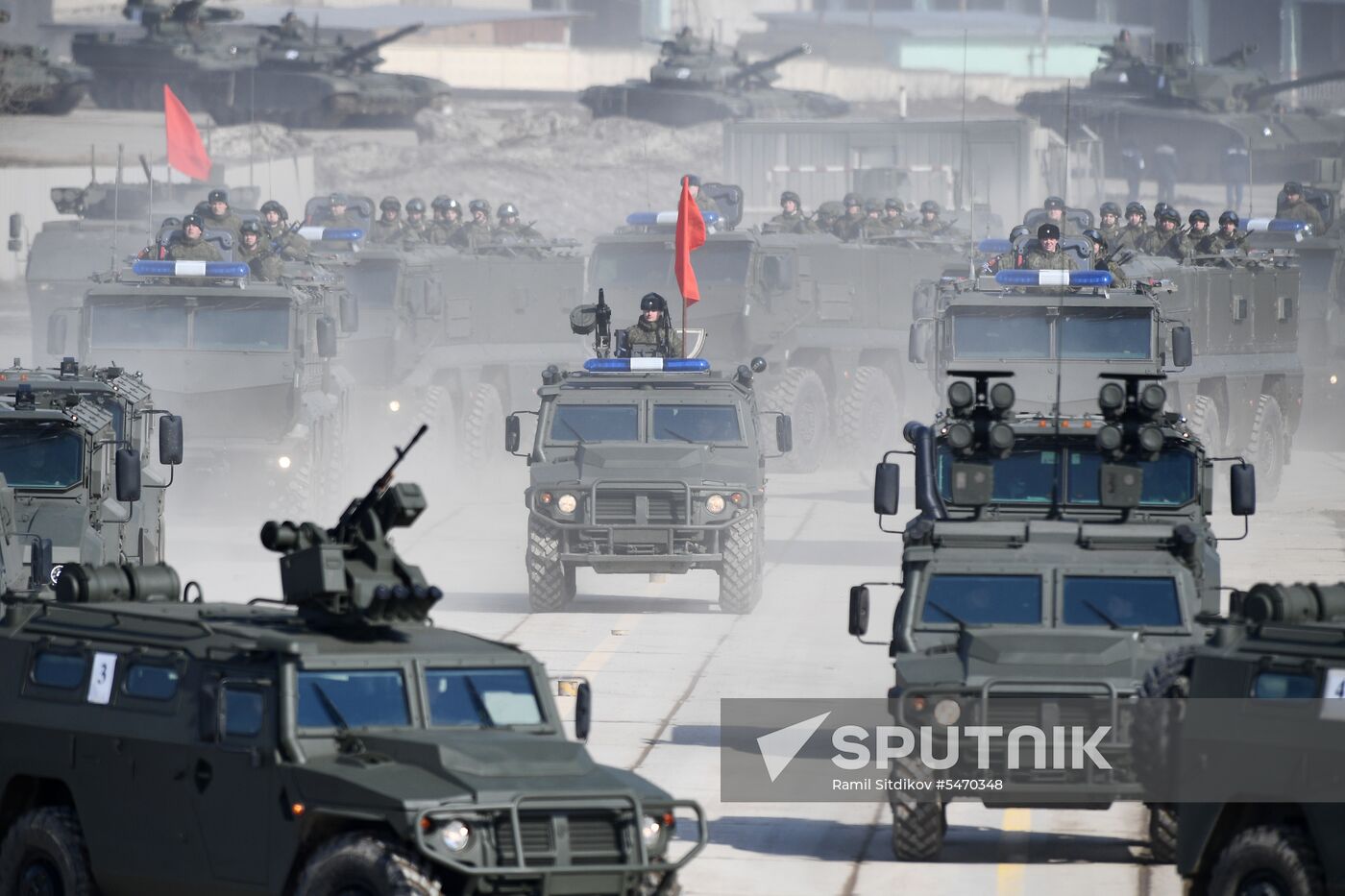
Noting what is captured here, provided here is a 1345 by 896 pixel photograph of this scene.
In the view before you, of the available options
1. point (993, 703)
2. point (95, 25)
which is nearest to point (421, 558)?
point (993, 703)

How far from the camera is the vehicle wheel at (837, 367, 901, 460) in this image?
32562 millimetres

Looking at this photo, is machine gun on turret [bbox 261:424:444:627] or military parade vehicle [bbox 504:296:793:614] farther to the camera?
military parade vehicle [bbox 504:296:793:614]

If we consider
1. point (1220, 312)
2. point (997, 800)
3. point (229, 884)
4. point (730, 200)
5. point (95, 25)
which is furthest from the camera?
point (95, 25)

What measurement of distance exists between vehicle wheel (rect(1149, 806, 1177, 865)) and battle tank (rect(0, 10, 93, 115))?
46.3 metres

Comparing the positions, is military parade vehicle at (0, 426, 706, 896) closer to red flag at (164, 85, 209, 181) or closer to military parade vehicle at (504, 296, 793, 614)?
military parade vehicle at (504, 296, 793, 614)

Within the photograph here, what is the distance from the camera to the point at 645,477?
2117cm

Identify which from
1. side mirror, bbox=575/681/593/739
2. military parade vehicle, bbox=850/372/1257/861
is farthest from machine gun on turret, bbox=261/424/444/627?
military parade vehicle, bbox=850/372/1257/861

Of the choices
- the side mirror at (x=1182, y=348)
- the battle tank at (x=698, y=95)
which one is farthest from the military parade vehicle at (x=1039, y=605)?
the battle tank at (x=698, y=95)

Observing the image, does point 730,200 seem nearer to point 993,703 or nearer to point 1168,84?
point 1168,84

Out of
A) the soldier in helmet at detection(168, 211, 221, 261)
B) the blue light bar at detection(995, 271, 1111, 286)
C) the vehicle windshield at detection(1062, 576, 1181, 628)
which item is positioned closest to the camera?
the vehicle windshield at detection(1062, 576, 1181, 628)

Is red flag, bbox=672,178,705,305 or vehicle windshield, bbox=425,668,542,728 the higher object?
red flag, bbox=672,178,705,305

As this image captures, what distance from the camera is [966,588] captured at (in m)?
13.6

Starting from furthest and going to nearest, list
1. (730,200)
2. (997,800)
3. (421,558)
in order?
(730,200), (421,558), (997,800)

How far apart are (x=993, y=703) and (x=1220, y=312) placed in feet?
63.8
